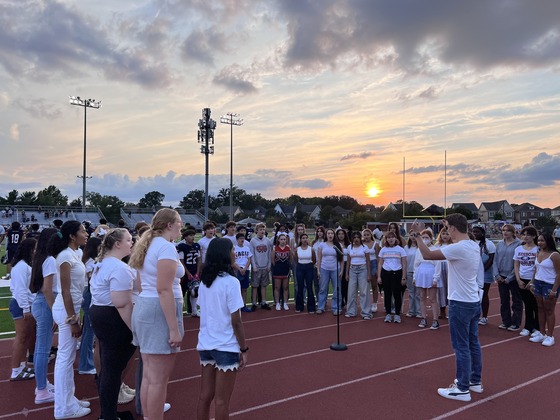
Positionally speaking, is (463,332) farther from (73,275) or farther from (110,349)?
(73,275)

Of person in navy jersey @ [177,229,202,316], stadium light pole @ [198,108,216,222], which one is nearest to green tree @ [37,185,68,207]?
stadium light pole @ [198,108,216,222]

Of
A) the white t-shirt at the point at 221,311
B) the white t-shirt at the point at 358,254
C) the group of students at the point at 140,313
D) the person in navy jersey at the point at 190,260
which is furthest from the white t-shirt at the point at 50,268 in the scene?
the white t-shirt at the point at 358,254

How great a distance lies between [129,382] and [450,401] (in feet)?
13.0

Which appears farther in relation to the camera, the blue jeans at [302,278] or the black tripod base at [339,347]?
the blue jeans at [302,278]

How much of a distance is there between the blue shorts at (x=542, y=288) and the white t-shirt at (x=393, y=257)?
240 centimetres

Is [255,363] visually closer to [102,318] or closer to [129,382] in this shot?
[129,382]

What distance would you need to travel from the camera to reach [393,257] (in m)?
8.83

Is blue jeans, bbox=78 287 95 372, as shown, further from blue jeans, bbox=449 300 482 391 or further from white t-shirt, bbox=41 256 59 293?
blue jeans, bbox=449 300 482 391

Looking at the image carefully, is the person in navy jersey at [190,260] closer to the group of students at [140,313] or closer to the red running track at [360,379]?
the red running track at [360,379]

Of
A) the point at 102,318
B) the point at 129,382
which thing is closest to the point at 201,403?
the point at 102,318

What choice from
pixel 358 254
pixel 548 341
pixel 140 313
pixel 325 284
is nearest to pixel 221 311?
pixel 140 313

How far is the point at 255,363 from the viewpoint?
20.2 ft

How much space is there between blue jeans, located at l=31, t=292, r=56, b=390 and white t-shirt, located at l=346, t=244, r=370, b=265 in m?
6.20

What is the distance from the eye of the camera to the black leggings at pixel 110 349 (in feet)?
12.4
